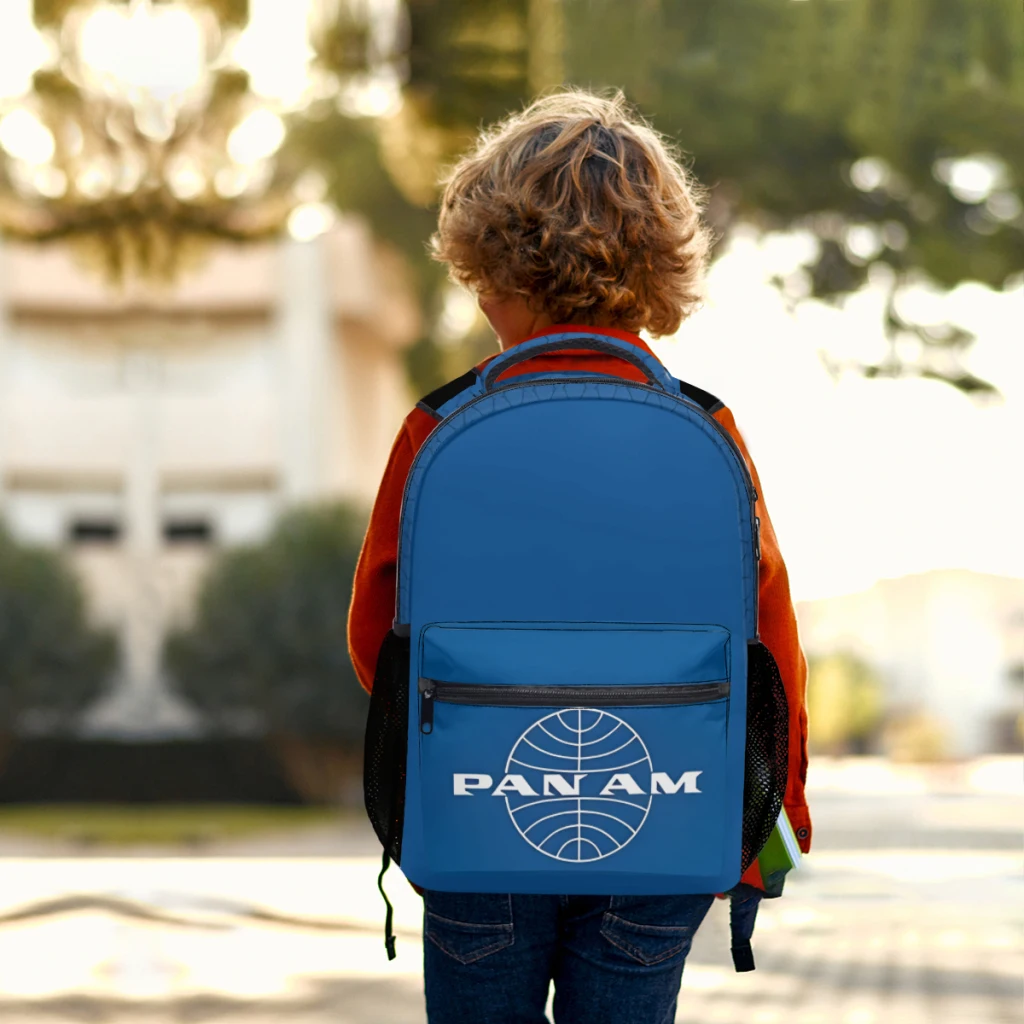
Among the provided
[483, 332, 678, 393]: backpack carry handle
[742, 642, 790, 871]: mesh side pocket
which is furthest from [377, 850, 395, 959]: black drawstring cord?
[483, 332, 678, 393]: backpack carry handle

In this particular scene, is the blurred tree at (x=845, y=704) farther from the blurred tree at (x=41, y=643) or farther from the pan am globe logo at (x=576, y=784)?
the pan am globe logo at (x=576, y=784)

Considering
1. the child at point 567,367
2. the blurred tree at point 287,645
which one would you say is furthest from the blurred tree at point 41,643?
the child at point 567,367

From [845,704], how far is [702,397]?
35699 millimetres

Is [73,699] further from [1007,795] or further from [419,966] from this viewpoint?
[419,966]

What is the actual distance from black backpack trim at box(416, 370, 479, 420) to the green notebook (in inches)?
25.0

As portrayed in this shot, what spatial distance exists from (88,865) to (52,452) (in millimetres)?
15380

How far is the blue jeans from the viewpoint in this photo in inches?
69.7

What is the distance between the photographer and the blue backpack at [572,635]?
1.69 metres

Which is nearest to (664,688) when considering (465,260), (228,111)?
(465,260)

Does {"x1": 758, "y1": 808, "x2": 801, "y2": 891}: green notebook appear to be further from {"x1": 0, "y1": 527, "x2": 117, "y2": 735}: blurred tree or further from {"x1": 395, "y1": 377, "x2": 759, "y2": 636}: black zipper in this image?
{"x1": 0, "y1": 527, "x2": 117, "y2": 735}: blurred tree

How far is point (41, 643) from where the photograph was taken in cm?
2091

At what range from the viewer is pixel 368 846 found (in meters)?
17.8

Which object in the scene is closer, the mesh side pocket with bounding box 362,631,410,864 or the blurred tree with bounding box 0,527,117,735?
the mesh side pocket with bounding box 362,631,410,864

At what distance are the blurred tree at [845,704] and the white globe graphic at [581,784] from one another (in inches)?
1352
